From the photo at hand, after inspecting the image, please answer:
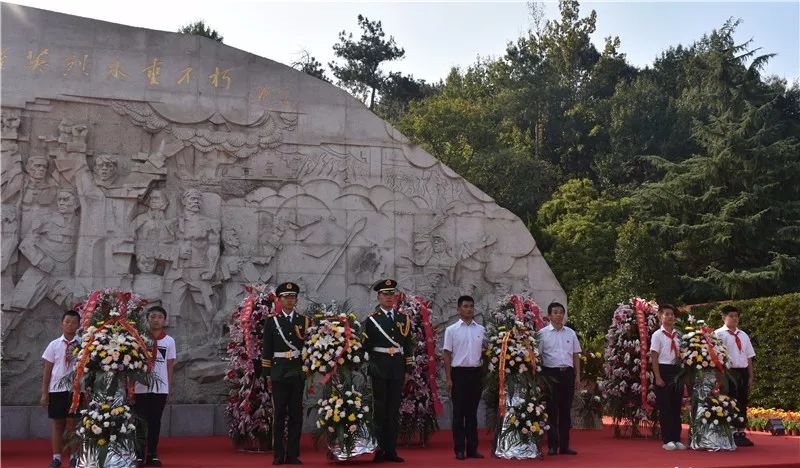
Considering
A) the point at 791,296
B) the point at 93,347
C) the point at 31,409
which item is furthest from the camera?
the point at 791,296

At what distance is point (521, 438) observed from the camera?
738 cm

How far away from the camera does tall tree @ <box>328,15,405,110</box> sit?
101 ft

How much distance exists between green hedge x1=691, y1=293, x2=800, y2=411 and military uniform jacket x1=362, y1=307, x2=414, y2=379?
23.9ft

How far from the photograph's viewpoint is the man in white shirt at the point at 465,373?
733 cm

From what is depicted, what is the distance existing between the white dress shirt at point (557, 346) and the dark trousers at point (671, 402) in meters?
0.86

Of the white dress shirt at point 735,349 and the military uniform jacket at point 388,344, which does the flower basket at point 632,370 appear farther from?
the military uniform jacket at point 388,344

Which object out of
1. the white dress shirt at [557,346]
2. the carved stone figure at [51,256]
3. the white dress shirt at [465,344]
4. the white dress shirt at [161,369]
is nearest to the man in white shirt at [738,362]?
the white dress shirt at [557,346]

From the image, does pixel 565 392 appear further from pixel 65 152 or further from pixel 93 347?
pixel 65 152

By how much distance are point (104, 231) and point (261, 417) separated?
2.66 metres

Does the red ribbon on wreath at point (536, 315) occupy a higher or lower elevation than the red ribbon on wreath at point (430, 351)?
higher

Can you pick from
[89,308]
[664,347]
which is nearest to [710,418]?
[664,347]

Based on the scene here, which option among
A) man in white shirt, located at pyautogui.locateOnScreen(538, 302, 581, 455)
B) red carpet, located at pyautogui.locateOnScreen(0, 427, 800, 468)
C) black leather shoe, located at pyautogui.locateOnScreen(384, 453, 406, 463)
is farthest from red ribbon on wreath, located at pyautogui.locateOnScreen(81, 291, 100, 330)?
man in white shirt, located at pyautogui.locateOnScreen(538, 302, 581, 455)

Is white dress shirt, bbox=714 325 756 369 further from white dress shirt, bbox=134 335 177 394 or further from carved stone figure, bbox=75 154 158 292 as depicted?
carved stone figure, bbox=75 154 158 292

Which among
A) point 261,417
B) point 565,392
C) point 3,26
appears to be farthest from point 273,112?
point 565,392
